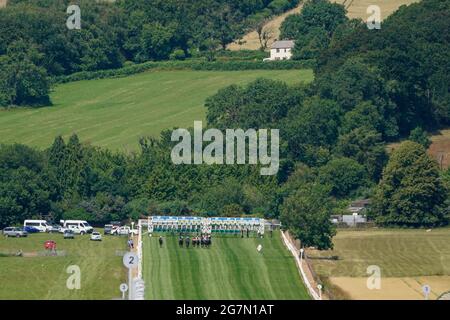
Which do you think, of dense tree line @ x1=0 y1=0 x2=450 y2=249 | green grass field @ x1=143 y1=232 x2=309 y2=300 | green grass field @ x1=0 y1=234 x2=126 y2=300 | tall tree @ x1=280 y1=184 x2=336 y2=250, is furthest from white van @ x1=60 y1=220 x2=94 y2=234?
tall tree @ x1=280 y1=184 x2=336 y2=250

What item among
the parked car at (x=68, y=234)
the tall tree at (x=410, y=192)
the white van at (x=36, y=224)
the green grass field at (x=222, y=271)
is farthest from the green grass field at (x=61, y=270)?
the tall tree at (x=410, y=192)

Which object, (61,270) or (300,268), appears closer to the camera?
(300,268)

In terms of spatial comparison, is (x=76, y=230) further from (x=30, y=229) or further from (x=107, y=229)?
(x=30, y=229)

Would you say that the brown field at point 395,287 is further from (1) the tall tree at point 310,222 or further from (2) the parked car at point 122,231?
(2) the parked car at point 122,231

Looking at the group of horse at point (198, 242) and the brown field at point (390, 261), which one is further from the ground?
the group of horse at point (198, 242)

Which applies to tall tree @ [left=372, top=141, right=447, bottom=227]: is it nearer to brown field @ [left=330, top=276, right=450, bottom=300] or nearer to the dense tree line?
the dense tree line

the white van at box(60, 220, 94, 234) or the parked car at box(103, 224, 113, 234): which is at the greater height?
the parked car at box(103, 224, 113, 234)

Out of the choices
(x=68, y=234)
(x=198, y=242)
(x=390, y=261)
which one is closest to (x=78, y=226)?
(x=68, y=234)
